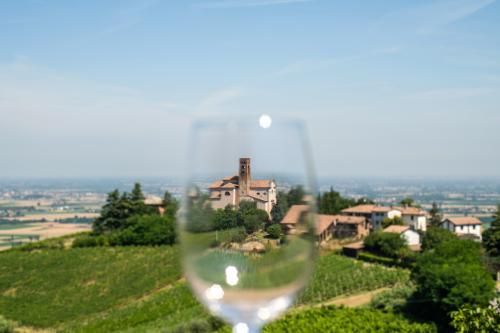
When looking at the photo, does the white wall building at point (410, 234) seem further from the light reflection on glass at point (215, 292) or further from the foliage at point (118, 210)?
the light reflection on glass at point (215, 292)

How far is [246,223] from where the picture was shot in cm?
113

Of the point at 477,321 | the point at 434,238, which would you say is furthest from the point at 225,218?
the point at 434,238

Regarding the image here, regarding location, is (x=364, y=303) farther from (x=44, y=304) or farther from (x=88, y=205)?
(x=88, y=205)

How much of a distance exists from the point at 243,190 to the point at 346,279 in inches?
1032

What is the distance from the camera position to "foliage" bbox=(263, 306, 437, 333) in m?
14.2

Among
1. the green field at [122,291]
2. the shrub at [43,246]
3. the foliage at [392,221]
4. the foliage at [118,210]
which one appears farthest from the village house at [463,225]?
the shrub at [43,246]

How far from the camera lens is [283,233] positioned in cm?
110

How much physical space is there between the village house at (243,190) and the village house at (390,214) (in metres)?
45.7

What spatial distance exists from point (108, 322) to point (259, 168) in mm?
21932

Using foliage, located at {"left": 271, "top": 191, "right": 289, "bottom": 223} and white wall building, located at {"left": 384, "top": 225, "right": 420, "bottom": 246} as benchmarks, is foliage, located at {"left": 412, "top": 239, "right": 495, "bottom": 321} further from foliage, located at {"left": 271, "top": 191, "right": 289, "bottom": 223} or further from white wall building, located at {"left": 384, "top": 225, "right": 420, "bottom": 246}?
foliage, located at {"left": 271, "top": 191, "right": 289, "bottom": 223}

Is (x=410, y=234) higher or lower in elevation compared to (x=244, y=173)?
Result: lower

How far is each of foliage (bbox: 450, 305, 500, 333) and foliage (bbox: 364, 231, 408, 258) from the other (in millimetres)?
24027

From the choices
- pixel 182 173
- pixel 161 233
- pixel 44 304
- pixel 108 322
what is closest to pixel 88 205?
pixel 161 233

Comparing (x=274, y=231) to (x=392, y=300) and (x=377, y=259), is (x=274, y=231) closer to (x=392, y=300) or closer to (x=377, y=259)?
(x=392, y=300)
